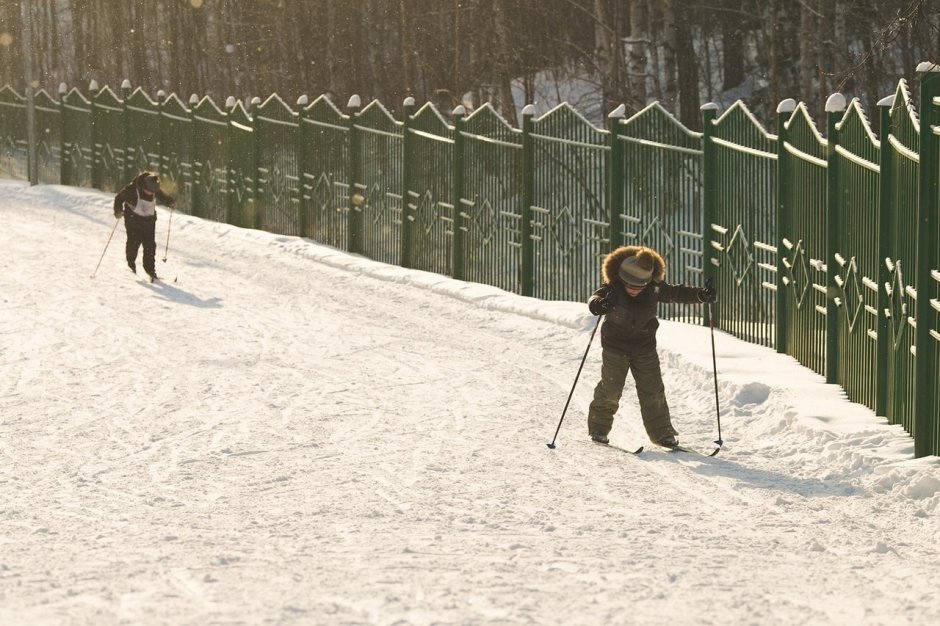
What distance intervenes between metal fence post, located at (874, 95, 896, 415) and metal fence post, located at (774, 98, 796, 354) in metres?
2.68

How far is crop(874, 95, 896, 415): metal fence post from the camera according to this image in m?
10.2

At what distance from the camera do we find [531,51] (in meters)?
37.1

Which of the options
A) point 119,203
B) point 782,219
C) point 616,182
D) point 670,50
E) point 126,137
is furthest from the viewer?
point 126,137

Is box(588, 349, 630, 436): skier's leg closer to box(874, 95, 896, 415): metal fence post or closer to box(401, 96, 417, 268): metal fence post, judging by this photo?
box(874, 95, 896, 415): metal fence post

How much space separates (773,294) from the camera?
1339 centimetres

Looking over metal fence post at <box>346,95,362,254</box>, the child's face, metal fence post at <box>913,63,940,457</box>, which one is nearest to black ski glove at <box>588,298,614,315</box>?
the child's face

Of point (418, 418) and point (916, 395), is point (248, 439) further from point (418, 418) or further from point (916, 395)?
point (916, 395)

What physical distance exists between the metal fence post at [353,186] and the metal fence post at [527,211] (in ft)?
15.5

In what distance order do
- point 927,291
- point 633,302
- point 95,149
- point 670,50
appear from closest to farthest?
point 927,291 < point 633,302 < point 670,50 < point 95,149

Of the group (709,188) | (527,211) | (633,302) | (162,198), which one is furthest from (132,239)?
(633,302)

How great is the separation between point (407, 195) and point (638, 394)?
1067 cm

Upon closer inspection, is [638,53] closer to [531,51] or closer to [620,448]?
[531,51]

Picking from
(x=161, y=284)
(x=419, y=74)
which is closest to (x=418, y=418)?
(x=161, y=284)

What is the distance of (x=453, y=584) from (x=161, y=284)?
12.7m
